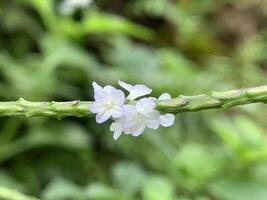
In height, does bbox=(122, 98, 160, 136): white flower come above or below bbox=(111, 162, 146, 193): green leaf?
below

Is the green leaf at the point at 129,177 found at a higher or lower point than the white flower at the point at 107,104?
higher

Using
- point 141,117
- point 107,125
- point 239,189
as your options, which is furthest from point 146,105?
point 107,125

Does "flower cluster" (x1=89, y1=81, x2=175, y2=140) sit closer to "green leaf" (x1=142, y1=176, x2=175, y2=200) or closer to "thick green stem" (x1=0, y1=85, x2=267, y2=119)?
"thick green stem" (x1=0, y1=85, x2=267, y2=119)

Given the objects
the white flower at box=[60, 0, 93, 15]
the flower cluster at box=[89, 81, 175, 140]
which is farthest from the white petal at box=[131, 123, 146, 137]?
the white flower at box=[60, 0, 93, 15]

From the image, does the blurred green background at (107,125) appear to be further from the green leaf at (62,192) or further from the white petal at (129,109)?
the white petal at (129,109)

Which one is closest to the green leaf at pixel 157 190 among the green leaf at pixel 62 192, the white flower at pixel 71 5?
the green leaf at pixel 62 192

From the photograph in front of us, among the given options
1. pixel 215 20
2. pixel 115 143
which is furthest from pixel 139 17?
pixel 115 143

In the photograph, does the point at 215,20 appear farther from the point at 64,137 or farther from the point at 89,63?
the point at 64,137

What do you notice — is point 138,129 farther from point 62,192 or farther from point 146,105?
point 62,192
